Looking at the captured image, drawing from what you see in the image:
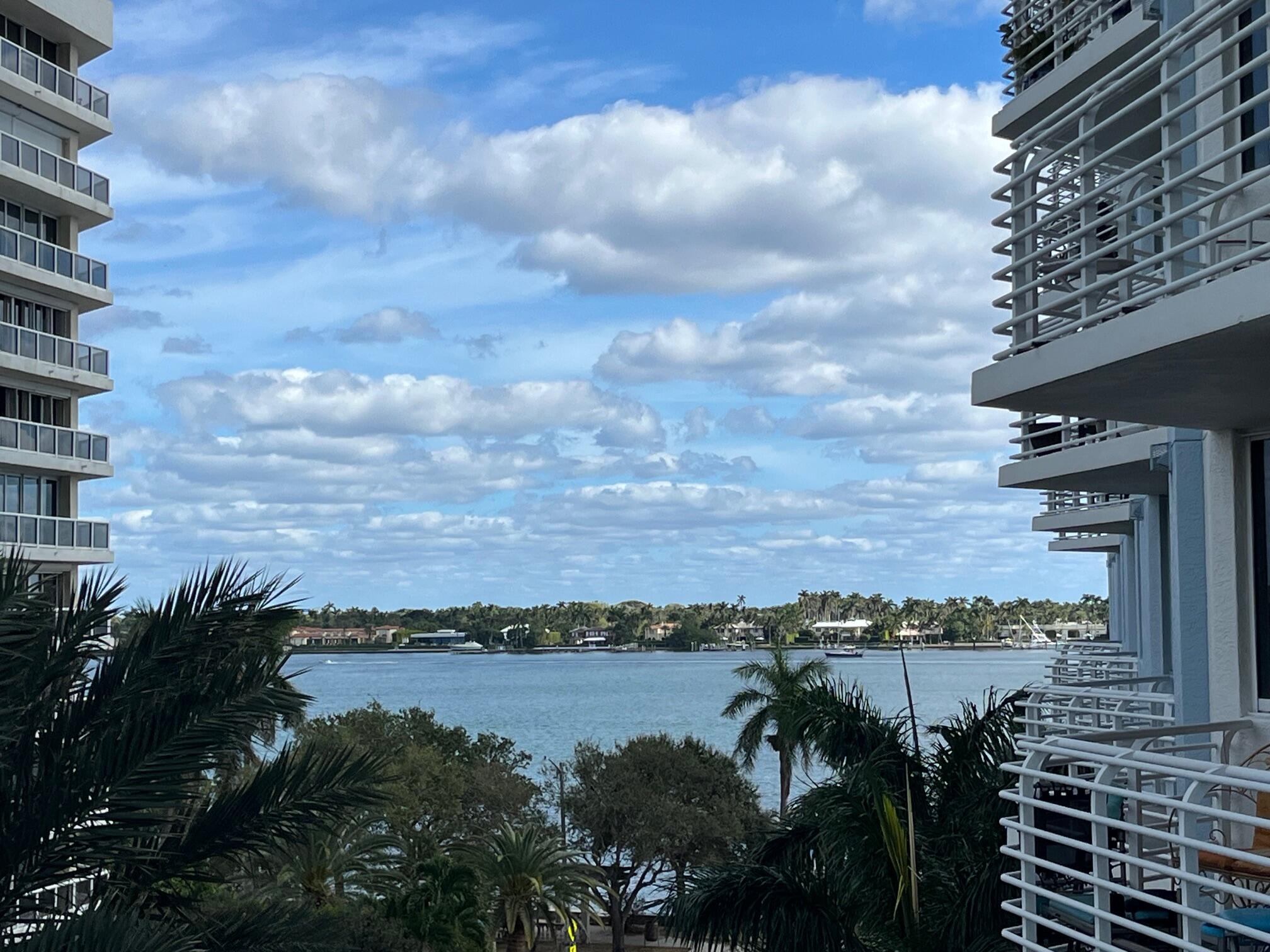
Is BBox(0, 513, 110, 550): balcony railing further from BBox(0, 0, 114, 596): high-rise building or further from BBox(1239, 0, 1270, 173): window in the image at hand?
BBox(1239, 0, 1270, 173): window

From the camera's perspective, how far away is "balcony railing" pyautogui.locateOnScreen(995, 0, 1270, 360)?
20.7ft

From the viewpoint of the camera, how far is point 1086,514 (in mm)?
18641

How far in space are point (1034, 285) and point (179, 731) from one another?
659cm

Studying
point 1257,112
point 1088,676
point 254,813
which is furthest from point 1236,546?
point 254,813

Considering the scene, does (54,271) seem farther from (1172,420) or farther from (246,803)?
(1172,420)

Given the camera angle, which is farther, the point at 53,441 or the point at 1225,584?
the point at 53,441

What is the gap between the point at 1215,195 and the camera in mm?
6133

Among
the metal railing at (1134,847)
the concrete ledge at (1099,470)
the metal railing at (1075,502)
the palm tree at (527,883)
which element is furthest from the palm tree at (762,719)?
the metal railing at (1134,847)

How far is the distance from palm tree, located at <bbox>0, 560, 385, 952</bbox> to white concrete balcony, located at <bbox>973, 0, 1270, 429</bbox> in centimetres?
600

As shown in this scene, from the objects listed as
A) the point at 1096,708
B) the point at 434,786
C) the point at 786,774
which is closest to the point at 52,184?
the point at 434,786

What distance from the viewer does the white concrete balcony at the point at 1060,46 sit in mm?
12656

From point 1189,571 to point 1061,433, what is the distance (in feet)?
18.5

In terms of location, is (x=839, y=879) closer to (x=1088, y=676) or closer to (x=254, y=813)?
(x=1088, y=676)

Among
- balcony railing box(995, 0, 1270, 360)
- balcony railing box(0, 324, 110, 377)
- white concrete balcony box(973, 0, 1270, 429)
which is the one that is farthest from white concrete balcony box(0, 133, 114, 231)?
white concrete balcony box(973, 0, 1270, 429)
